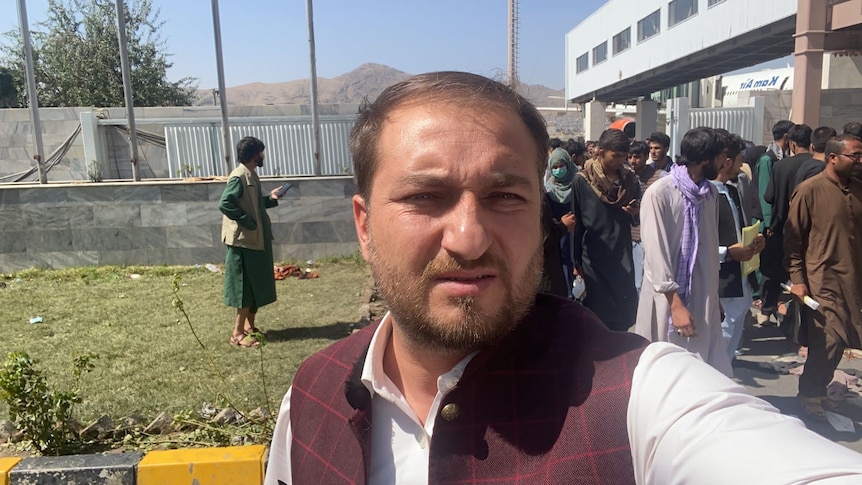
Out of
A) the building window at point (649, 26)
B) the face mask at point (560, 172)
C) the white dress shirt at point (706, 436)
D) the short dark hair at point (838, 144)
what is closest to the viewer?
the white dress shirt at point (706, 436)

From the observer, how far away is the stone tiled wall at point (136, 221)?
29.7ft

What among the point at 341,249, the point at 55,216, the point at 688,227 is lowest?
the point at 341,249

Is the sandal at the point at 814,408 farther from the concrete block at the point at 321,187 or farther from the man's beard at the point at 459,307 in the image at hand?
the concrete block at the point at 321,187

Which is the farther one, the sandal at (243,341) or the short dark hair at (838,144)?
the sandal at (243,341)

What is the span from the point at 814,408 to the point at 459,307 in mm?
4016

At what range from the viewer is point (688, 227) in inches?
138

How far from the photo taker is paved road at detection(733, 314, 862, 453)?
3902 mm

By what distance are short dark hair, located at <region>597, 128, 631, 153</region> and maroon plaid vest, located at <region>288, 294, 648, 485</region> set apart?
3372 mm

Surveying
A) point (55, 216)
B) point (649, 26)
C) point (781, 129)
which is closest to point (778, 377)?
point (781, 129)

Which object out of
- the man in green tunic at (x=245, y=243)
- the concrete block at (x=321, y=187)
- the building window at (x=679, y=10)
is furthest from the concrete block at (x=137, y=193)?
the building window at (x=679, y=10)

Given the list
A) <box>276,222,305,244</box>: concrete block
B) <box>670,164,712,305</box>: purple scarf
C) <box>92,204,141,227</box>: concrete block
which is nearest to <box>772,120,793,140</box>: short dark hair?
<box>670,164,712,305</box>: purple scarf

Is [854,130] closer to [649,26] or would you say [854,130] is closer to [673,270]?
[673,270]

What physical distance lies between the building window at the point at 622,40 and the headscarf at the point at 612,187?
29.7 metres

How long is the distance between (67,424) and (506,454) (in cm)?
339
